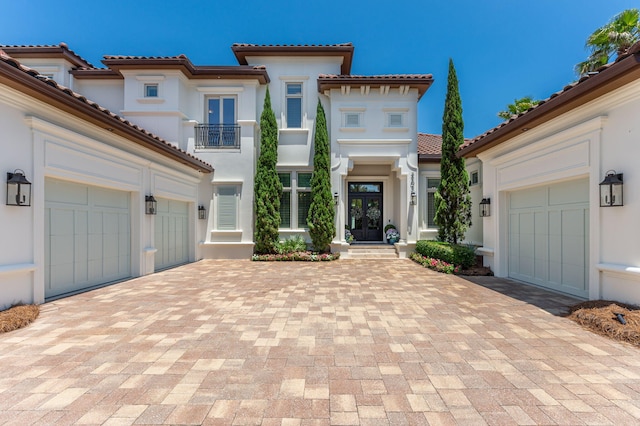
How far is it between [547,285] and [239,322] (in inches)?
266

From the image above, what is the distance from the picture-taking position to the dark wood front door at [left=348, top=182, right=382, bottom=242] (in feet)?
47.0

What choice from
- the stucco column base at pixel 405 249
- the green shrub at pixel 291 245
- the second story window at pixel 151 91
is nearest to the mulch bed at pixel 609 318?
the stucco column base at pixel 405 249

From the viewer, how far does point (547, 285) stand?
21.5 feet

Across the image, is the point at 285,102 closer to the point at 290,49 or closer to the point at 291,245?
the point at 290,49

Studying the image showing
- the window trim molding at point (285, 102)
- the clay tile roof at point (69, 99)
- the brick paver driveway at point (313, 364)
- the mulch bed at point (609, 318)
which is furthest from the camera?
the window trim molding at point (285, 102)

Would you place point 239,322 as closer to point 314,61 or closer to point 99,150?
point 99,150

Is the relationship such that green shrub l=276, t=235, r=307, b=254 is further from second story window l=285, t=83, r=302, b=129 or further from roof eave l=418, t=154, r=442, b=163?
roof eave l=418, t=154, r=442, b=163

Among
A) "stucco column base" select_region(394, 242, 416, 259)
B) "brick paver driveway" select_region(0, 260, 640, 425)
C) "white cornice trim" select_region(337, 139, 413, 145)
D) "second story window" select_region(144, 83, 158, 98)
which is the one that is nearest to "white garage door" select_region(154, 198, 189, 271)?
"brick paver driveway" select_region(0, 260, 640, 425)

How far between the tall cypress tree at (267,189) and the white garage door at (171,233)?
2630 mm

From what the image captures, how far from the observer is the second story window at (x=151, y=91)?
11.5 m

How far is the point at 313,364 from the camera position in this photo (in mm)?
3244

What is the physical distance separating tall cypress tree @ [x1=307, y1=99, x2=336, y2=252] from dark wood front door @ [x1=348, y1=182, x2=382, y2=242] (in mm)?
2884

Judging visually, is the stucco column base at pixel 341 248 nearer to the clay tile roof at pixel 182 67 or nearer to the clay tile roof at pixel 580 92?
the clay tile roof at pixel 580 92

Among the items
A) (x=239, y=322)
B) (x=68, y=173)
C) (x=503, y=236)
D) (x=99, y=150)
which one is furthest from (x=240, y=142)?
(x=503, y=236)
